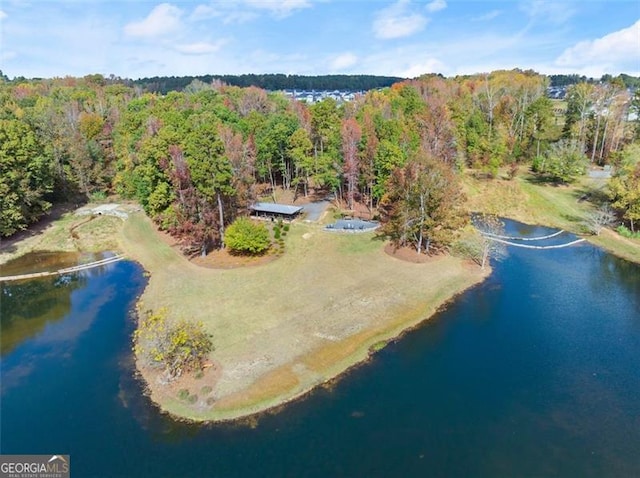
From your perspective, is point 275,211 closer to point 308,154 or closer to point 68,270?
point 308,154

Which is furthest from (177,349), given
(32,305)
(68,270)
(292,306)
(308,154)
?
(308,154)

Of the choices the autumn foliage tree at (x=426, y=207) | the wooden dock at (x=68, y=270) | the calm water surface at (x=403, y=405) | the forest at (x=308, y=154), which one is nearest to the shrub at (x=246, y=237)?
the forest at (x=308, y=154)

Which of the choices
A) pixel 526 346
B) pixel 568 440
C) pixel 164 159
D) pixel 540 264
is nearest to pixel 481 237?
pixel 540 264

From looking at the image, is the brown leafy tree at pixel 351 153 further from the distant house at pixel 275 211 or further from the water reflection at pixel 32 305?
the water reflection at pixel 32 305

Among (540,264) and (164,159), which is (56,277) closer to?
(164,159)

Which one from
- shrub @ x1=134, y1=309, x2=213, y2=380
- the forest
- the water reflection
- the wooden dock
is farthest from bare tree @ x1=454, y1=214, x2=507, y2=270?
the water reflection

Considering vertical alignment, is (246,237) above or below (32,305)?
above
